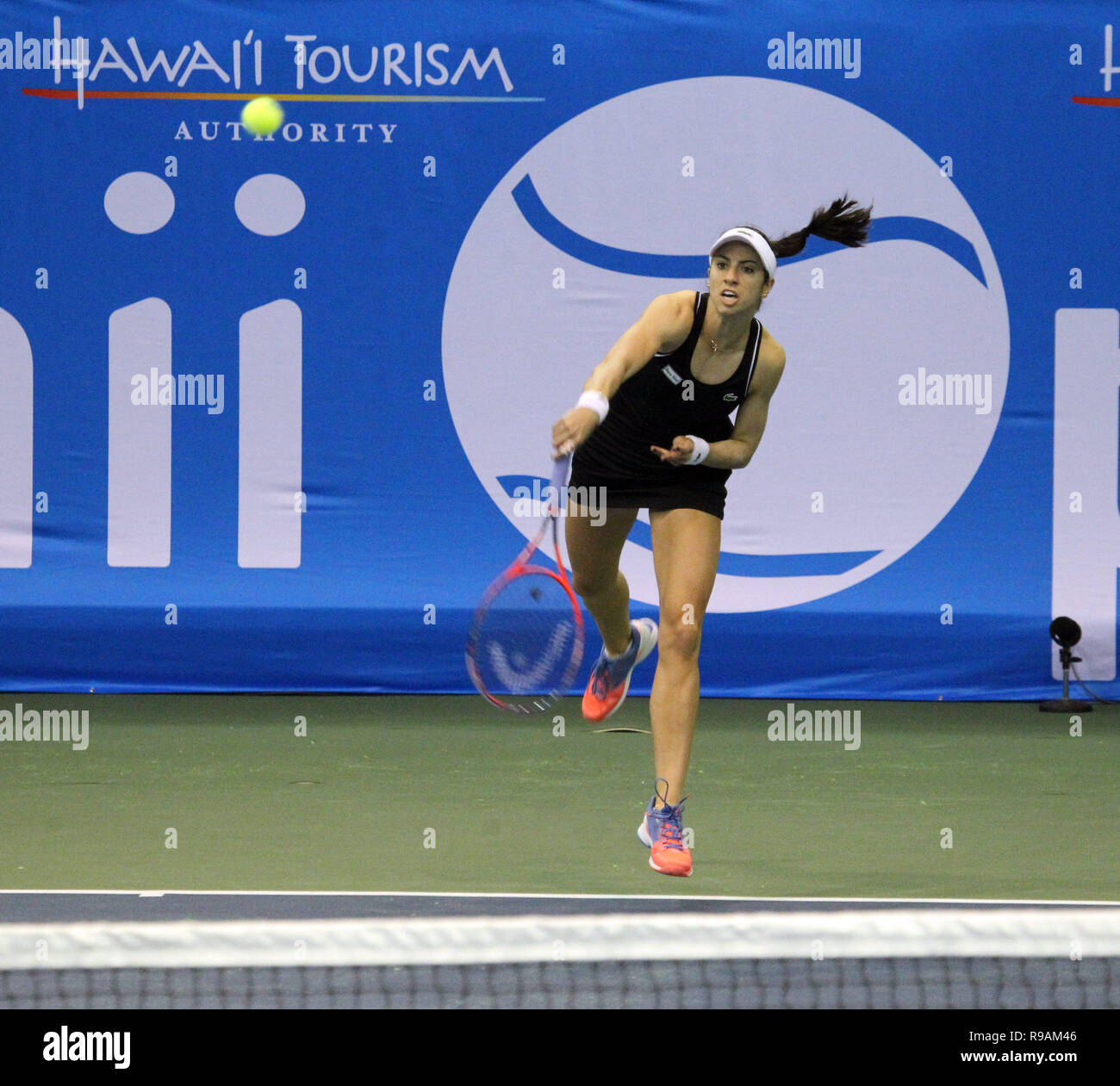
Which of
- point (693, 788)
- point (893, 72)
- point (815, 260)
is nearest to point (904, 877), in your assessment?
point (693, 788)

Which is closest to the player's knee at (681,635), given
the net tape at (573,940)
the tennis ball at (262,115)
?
the net tape at (573,940)

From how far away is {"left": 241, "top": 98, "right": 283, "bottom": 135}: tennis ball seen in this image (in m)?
7.13

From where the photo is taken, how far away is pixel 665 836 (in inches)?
152

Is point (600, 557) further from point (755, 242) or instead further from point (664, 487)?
point (755, 242)

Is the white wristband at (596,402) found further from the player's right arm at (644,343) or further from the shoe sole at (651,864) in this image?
the shoe sole at (651,864)

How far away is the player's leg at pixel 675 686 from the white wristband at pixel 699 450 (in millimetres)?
177

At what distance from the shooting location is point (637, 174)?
7.17 metres

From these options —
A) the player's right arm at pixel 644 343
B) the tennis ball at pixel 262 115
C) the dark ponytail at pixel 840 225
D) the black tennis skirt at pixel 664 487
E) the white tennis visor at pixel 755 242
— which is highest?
the tennis ball at pixel 262 115

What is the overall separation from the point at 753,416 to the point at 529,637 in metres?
0.87

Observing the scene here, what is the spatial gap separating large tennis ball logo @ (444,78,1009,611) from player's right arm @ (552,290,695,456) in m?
3.19

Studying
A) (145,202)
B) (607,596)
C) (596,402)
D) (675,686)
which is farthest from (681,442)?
(145,202)

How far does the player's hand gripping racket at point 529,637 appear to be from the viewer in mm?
4293

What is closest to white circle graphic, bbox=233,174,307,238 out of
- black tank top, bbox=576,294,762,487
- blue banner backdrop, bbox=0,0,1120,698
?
blue banner backdrop, bbox=0,0,1120,698
